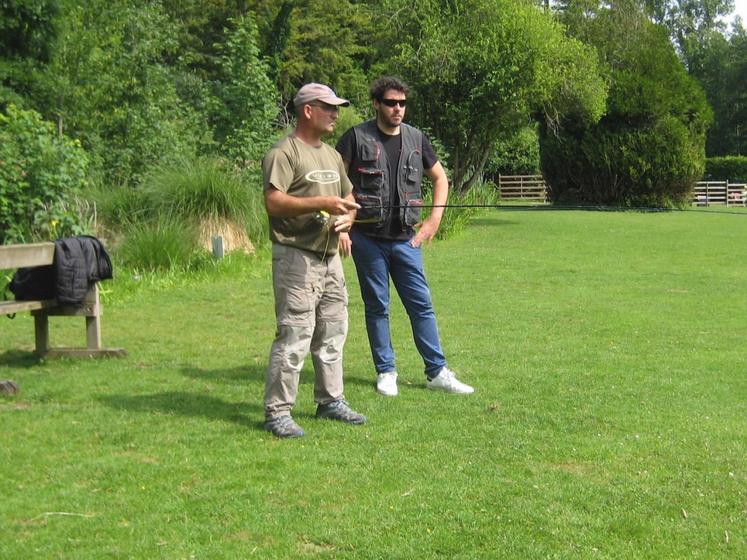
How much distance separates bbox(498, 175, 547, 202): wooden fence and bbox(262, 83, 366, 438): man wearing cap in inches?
1603

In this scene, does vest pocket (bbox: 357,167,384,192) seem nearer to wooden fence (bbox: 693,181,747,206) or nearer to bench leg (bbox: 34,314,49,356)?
bench leg (bbox: 34,314,49,356)

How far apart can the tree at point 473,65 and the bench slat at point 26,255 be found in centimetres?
1660

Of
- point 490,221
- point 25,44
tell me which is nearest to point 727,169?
point 490,221

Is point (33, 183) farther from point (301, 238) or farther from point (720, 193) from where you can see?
point (720, 193)

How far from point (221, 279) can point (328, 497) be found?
28.9ft

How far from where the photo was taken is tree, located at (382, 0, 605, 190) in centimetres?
2241

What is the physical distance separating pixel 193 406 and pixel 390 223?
66.9 inches

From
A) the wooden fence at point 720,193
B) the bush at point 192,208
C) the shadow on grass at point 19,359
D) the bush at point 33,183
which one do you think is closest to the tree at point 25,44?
the bush at point 192,208

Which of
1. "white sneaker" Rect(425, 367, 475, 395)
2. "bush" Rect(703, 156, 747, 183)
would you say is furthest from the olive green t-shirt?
"bush" Rect(703, 156, 747, 183)

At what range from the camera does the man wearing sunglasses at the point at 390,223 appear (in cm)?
620

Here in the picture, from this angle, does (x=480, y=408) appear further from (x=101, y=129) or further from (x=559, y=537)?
(x=101, y=129)

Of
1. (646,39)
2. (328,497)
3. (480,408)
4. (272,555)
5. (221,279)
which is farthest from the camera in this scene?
(646,39)

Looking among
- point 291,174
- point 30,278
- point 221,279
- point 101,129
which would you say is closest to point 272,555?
point 291,174

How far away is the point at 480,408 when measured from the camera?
584cm
